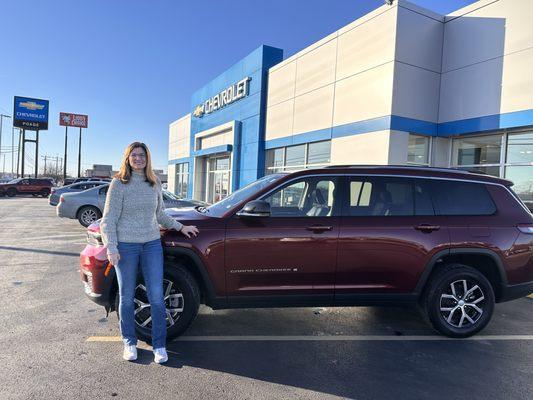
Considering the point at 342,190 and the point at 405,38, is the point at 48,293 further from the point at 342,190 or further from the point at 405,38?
the point at 405,38

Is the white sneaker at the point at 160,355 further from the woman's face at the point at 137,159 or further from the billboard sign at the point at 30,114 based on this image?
the billboard sign at the point at 30,114

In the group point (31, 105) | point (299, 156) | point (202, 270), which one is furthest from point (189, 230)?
point (31, 105)

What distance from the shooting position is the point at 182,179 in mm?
31391

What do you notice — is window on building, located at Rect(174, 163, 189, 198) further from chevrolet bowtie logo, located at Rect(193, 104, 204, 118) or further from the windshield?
the windshield

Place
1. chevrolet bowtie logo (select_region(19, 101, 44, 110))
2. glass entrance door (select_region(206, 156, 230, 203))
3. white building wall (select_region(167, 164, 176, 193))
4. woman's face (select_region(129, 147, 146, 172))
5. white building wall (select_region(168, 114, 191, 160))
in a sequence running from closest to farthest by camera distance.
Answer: woman's face (select_region(129, 147, 146, 172)) < glass entrance door (select_region(206, 156, 230, 203)) < white building wall (select_region(168, 114, 191, 160)) < white building wall (select_region(167, 164, 176, 193)) < chevrolet bowtie logo (select_region(19, 101, 44, 110))

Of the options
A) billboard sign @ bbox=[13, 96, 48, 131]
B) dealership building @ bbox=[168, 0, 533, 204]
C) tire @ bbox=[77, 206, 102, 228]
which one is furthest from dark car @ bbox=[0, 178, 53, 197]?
dealership building @ bbox=[168, 0, 533, 204]

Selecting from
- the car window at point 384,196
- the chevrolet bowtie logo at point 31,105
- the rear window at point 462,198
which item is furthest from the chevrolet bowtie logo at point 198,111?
the chevrolet bowtie logo at point 31,105

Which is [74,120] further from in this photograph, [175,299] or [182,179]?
[175,299]

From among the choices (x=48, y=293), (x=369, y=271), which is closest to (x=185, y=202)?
(x=48, y=293)

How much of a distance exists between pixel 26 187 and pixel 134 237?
3769cm

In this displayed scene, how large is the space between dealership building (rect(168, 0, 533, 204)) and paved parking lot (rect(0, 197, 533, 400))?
A: 6.56 metres

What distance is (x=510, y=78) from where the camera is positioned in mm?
10039

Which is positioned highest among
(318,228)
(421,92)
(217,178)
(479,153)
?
(421,92)

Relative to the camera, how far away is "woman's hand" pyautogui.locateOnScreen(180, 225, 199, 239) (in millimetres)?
3979
